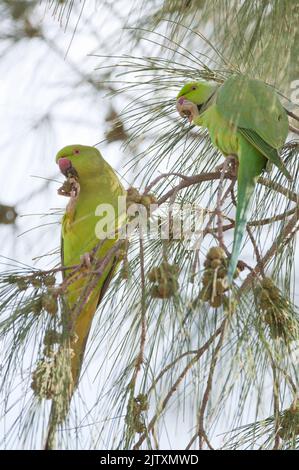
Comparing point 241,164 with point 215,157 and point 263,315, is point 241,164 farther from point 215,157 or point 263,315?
point 263,315

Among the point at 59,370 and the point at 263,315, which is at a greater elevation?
the point at 263,315

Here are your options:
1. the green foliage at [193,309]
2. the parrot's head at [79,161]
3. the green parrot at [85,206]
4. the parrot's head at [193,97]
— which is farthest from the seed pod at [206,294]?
the parrot's head at [79,161]

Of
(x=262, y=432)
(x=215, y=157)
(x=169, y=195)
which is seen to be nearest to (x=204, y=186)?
(x=215, y=157)

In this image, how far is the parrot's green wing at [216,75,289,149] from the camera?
1630 millimetres

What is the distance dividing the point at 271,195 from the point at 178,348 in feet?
2.05

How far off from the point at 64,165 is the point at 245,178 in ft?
3.03

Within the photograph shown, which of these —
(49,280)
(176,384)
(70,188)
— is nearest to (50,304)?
(49,280)

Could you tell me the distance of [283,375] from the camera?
140 cm

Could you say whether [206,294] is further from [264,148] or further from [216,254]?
[264,148]

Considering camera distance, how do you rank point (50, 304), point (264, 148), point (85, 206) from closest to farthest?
point (50, 304)
point (264, 148)
point (85, 206)

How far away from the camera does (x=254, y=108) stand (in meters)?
1.69

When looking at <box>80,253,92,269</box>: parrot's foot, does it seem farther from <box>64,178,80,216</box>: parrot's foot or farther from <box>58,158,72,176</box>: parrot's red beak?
<box>58,158,72,176</box>: parrot's red beak

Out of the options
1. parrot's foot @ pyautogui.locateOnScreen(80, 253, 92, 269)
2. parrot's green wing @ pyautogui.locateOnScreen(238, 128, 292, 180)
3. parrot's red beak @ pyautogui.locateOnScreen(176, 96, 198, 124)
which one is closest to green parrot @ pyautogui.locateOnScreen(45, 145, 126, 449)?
parrot's red beak @ pyautogui.locateOnScreen(176, 96, 198, 124)

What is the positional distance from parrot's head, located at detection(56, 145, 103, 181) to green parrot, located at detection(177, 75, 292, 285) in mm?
600
